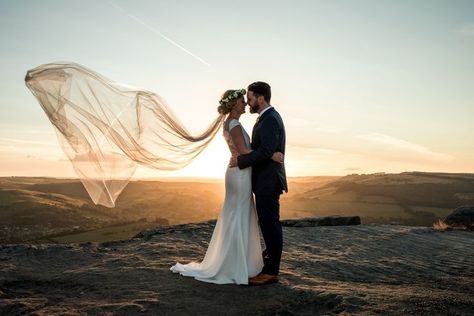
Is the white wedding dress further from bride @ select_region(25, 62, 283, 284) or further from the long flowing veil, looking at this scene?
the long flowing veil

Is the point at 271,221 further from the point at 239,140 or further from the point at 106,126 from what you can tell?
the point at 106,126

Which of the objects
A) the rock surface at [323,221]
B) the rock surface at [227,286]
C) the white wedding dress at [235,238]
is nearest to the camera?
the rock surface at [227,286]

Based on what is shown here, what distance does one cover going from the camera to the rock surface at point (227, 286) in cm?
523

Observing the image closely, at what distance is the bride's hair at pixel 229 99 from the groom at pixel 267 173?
216 millimetres

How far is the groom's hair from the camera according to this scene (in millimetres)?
6531

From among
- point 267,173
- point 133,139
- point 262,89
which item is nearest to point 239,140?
point 267,173

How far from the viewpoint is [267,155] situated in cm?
626

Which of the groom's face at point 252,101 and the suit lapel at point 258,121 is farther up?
the groom's face at point 252,101

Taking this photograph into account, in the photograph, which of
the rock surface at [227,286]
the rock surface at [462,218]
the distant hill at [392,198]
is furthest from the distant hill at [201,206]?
the rock surface at [227,286]

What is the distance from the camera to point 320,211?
165 feet

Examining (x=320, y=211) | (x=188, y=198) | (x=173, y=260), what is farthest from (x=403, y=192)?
(x=173, y=260)

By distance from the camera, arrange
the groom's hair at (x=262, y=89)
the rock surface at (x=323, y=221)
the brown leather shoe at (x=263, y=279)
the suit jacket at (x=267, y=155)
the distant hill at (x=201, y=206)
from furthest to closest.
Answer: the distant hill at (x=201, y=206), the rock surface at (x=323, y=221), the groom's hair at (x=262, y=89), the brown leather shoe at (x=263, y=279), the suit jacket at (x=267, y=155)

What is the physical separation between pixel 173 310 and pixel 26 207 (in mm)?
68542

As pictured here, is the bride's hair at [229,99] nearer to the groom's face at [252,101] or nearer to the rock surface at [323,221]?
the groom's face at [252,101]
